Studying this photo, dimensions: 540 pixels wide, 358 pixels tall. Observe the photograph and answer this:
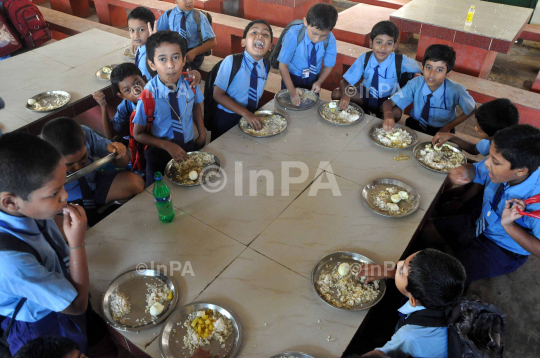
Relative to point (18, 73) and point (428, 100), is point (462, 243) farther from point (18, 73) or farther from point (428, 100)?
point (18, 73)

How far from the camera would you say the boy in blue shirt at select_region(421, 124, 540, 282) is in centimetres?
203

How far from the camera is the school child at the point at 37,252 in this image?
4.55 feet

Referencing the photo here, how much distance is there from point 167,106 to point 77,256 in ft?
4.57

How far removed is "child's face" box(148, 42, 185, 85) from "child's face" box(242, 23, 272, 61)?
24.3 inches

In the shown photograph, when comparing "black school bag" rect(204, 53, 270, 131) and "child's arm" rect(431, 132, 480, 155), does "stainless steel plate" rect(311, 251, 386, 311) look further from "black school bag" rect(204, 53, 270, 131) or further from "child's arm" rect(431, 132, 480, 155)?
"black school bag" rect(204, 53, 270, 131)

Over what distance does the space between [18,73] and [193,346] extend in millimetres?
3737

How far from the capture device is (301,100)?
330 cm

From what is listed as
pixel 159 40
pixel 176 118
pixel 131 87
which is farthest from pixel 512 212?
pixel 131 87

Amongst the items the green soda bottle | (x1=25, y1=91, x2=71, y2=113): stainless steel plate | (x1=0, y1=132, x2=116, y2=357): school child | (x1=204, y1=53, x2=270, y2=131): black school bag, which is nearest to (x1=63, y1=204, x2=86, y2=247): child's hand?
(x1=0, y1=132, x2=116, y2=357): school child

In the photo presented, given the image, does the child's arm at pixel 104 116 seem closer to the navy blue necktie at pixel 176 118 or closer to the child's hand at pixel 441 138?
the navy blue necktie at pixel 176 118

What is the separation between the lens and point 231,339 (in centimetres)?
158

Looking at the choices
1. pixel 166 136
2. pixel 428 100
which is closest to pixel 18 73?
pixel 166 136

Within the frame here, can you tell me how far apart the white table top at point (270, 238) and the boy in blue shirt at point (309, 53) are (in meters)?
0.96

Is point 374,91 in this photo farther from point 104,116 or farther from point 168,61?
point 104,116
